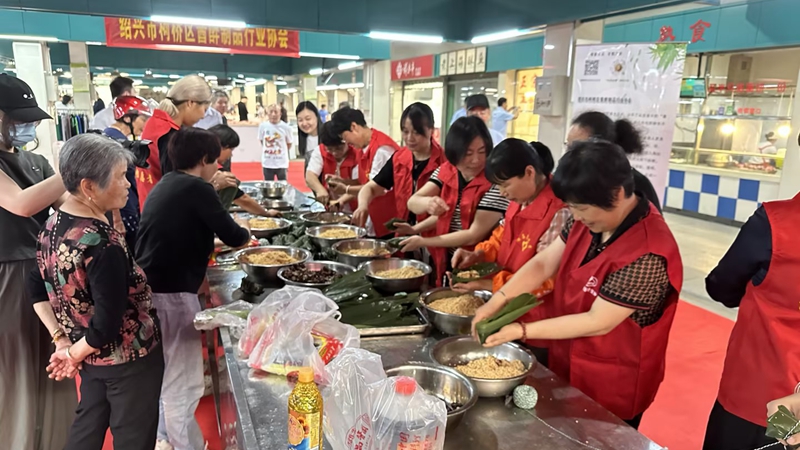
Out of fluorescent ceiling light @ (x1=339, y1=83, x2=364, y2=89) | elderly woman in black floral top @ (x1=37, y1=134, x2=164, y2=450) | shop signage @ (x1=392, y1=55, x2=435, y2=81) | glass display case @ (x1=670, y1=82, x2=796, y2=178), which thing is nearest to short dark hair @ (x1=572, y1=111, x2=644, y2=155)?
elderly woman in black floral top @ (x1=37, y1=134, x2=164, y2=450)

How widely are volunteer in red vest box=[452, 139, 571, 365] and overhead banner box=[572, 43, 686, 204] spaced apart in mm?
1885

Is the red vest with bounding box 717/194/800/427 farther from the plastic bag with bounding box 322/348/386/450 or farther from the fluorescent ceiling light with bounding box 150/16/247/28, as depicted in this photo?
the fluorescent ceiling light with bounding box 150/16/247/28

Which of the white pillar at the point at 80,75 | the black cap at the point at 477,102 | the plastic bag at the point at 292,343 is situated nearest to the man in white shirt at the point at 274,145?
the black cap at the point at 477,102

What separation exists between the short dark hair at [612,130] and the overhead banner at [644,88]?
1362 millimetres

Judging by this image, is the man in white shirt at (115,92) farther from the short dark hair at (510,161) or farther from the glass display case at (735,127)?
the glass display case at (735,127)

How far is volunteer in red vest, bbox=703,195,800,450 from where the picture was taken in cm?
136

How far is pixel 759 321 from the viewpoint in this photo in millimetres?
1442

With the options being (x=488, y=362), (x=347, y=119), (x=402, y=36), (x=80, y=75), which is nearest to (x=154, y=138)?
(x=347, y=119)

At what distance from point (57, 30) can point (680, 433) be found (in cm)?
1009

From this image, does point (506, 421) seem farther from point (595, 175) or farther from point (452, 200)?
point (452, 200)

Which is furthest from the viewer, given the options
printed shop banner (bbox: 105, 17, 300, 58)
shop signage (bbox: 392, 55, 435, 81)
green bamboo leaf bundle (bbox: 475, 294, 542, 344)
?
shop signage (bbox: 392, 55, 435, 81)

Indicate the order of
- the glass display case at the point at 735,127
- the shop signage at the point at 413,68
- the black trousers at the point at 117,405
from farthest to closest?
the shop signage at the point at 413,68 < the glass display case at the point at 735,127 < the black trousers at the point at 117,405

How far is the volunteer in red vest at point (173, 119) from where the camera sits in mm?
2916

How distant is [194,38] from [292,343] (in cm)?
822
